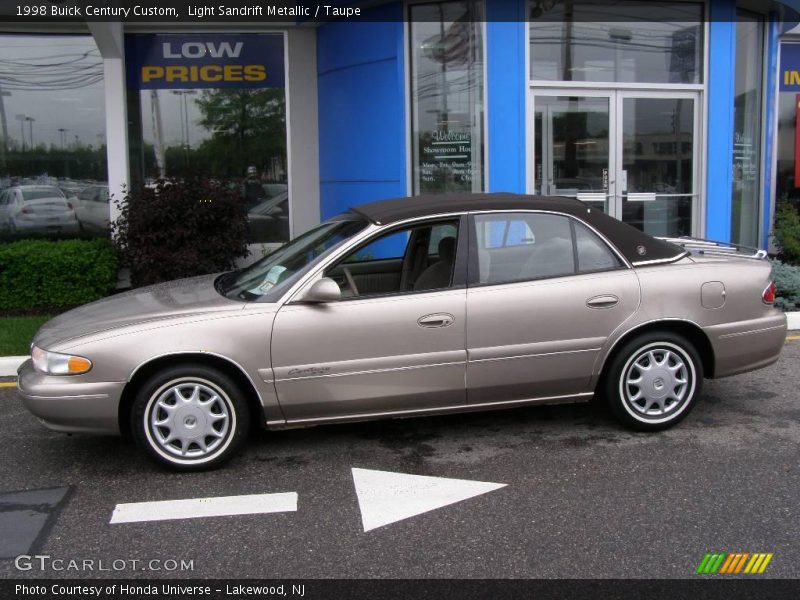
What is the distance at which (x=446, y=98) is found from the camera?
9852mm

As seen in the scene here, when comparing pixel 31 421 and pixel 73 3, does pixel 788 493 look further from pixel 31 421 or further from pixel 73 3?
pixel 73 3

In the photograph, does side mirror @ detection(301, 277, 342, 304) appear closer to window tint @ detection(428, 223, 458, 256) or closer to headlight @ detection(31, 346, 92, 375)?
window tint @ detection(428, 223, 458, 256)

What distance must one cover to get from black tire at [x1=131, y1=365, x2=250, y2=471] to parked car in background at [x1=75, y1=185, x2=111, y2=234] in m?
7.08

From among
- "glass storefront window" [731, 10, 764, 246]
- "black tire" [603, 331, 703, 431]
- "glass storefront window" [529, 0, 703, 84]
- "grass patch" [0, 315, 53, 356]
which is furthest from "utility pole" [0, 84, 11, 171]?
"glass storefront window" [731, 10, 764, 246]

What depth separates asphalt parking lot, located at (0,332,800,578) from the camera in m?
3.56

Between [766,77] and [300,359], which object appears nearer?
[300,359]

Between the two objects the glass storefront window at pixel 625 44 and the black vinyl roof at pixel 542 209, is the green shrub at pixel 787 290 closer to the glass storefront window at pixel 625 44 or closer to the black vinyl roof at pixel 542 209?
the glass storefront window at pixel 625 44

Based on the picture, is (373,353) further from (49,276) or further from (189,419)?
(49,276)

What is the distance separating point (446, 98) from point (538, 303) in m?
5.58

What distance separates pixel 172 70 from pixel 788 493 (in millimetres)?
9474

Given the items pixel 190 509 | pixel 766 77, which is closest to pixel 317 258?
pixel 190 509

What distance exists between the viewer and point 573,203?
5.30m

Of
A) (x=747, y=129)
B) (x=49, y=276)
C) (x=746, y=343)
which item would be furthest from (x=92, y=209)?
(x=747, y=129)

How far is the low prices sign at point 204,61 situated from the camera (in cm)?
1092
